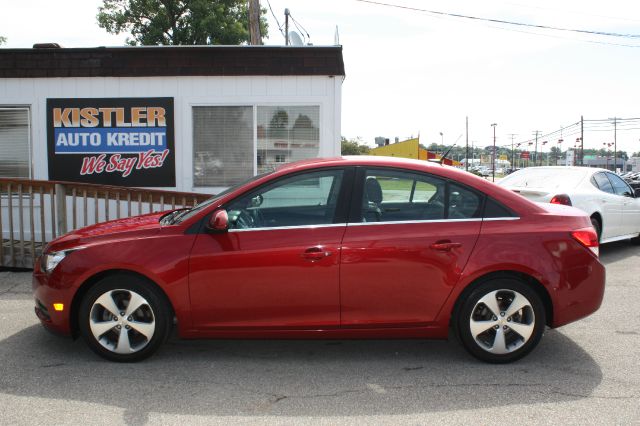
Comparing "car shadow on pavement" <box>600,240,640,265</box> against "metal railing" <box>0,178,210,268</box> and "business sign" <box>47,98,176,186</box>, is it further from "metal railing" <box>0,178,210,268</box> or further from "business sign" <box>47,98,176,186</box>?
"business sign" <box>47,98,176,186</box>

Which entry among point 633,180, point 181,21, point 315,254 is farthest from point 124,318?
point 633,180

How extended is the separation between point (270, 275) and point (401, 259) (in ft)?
3.17

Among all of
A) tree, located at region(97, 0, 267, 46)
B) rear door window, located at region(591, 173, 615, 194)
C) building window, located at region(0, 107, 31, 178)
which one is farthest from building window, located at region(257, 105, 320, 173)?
tree, located at region(97, 0, 267, 46)

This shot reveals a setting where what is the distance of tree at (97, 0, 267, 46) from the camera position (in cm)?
3431

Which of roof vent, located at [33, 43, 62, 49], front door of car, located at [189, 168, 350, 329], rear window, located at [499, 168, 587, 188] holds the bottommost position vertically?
front door of car, located at [189, 168, 350, 329]

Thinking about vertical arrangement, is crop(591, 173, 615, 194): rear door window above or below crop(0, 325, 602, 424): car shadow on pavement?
above

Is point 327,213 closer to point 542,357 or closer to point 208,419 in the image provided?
point 208,419

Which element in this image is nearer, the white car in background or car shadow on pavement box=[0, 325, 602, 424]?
car shadow on pavement box=[0, 325, 602, 424]

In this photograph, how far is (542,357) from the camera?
4.60 meters

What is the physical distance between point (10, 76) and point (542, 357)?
28.5 ft

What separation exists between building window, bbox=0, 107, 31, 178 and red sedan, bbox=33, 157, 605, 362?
5.72m

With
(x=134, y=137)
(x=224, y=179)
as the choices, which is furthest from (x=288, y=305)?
(x=134, y=137)

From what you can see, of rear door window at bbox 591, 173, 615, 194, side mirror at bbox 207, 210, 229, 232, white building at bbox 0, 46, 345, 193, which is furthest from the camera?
rear door window at bbox 591, 173, 615, 194

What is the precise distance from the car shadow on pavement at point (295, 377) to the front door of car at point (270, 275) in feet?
1.30
